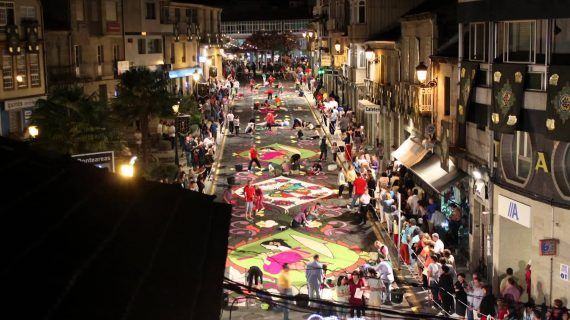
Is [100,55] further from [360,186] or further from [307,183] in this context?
[360,186]

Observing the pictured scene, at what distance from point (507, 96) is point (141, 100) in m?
21.6

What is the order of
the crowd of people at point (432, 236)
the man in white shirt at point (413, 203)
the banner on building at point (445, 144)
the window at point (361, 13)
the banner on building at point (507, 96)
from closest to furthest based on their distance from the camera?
the crowd of people at point (432, 236) → the banner on building at point (507, 96) → the banner on building at point (445, 144) → the man in white shirt at point (413, 203) → the window at point (361, 13)

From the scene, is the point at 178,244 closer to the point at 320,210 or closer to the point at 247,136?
the point at 320,210

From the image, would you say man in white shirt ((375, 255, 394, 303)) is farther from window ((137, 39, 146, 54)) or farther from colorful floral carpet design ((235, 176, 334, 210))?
window ((137, 39, 146, 54))

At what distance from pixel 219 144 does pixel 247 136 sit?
429cm

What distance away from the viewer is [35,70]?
40.0m

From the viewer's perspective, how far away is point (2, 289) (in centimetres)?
382

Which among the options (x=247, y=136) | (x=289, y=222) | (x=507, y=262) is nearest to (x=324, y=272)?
(x=507, y=262)

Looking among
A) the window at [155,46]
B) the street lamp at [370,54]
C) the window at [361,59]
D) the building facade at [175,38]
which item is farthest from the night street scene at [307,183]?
the window at [155,46]

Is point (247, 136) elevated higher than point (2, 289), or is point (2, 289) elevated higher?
point (2, 289)

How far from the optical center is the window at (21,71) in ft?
126

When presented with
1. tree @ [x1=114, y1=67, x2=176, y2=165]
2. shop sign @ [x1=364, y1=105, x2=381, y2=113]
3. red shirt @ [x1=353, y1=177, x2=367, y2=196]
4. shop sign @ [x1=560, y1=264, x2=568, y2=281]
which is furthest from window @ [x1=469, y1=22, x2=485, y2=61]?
shop sign @ [x1=364, y1=105, x2=381, y2=113]

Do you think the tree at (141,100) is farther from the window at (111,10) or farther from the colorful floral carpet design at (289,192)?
the window at (111,10)

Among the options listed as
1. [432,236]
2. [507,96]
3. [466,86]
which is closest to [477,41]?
[466,86]
